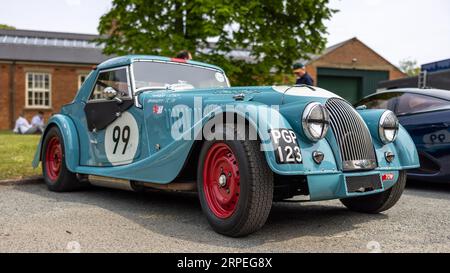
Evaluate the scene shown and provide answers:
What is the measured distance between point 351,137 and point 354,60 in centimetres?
3136

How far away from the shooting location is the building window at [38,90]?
2852 centimetres

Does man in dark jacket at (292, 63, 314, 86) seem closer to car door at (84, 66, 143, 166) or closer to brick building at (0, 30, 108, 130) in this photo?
car door at (84, 66, 143, 166)

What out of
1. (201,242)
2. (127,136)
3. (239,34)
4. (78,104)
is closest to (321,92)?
(201,242)

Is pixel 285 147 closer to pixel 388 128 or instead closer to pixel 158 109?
pixel 388 128

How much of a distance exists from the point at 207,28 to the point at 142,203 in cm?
847

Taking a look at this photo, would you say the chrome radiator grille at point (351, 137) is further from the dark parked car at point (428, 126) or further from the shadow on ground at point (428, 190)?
the dark parked car at point (428, 126)

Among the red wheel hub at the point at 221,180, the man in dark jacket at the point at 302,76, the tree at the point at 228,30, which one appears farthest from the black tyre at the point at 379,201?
the tree at the point at 228,30

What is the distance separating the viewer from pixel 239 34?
47.4 feet

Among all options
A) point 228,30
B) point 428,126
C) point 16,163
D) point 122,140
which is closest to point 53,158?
point 122,140

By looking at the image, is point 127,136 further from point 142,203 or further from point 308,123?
point 308,123

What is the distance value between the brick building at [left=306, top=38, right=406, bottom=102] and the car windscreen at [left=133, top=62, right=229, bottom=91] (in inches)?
1088

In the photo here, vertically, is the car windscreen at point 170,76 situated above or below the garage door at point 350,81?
below

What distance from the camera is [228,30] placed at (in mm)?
14742
